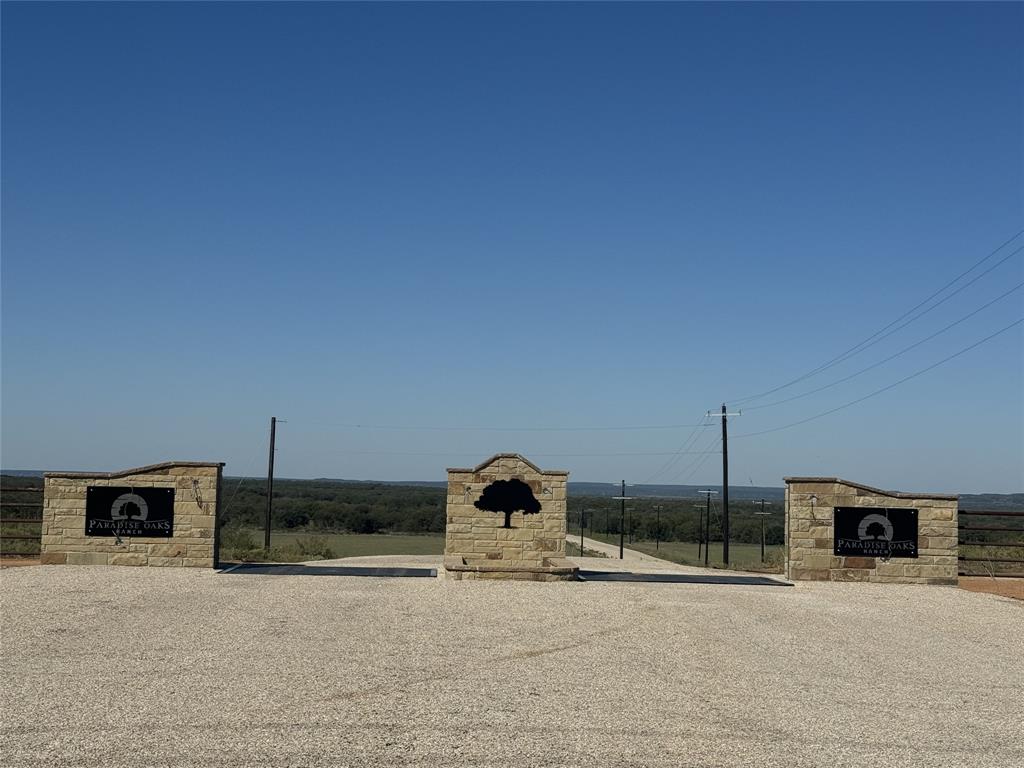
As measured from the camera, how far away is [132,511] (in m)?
21.9

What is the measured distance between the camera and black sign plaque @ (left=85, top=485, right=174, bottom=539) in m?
21.9

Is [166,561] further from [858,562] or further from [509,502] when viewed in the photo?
[858,562]

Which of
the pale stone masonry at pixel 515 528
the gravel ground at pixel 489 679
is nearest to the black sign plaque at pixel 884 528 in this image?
the gravel ground at pixel 489 679

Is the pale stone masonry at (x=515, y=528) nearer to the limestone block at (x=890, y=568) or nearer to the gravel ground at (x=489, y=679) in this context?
the gravel ground at (x=489, y=679)

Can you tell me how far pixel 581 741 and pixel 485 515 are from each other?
44.9ft

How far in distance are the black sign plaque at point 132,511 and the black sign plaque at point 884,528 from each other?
14921 mm

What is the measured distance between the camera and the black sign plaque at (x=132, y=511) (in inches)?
861

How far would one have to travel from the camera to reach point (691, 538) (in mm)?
72125

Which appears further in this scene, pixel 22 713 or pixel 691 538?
pixel 691 538

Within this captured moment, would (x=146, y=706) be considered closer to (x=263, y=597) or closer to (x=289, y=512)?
(x=263, y=597)

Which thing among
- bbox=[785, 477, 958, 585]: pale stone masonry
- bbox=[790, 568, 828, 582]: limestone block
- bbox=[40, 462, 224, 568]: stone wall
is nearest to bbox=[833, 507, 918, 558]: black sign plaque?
bbox=[785, 477, 958, 585]: pale stone masonry

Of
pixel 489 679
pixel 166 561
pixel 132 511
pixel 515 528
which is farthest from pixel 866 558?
pixel 132 511

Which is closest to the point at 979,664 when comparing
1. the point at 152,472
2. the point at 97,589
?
the point at 97,589

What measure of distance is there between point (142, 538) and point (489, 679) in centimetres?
1339
